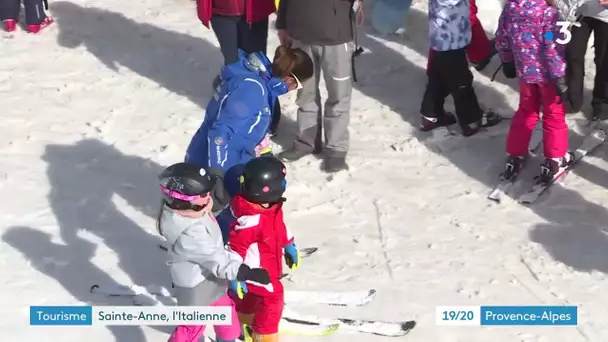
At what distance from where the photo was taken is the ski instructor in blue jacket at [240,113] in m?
4.38

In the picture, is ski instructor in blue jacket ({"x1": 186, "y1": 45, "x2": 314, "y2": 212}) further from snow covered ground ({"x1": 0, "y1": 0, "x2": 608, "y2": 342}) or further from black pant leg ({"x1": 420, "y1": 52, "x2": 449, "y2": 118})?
black pant leg ({"x1": 420, "y1": 52, "x2": 449, "y2": 118})

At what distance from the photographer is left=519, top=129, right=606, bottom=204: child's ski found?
5520 mm

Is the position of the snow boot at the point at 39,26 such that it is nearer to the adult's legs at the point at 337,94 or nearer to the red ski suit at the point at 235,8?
the red ski suit at the point at 235,8

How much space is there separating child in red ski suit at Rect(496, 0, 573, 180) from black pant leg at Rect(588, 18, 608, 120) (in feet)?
2.66

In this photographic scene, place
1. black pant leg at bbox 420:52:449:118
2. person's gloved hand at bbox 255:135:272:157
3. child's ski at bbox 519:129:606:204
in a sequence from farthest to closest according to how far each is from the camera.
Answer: black pant leg at bbox 420:52:449:118 < child's ski at bbox 519:129:606:204 < person's gloved hand at bbox 255:135:272:157

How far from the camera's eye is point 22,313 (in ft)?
14.6

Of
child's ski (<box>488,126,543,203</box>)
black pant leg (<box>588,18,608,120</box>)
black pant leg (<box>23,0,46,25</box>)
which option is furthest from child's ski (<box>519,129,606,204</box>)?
black pant leg (<box>23,0,46,25</box>)

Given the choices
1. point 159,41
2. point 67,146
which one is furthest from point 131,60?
point 67,146

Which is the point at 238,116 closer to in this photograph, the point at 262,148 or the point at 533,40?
the point at 262,148

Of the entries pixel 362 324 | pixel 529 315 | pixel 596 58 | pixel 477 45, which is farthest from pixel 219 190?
pixel 596 58

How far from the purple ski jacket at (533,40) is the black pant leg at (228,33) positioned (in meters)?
1.90

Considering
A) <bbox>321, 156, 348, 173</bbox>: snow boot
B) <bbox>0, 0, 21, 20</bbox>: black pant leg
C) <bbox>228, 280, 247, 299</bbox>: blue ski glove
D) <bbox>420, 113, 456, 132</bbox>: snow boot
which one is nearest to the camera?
<bbox>228, 280, 247, 299</bbox>: blue ski glove

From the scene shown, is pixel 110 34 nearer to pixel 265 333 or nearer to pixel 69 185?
pixel 69 185

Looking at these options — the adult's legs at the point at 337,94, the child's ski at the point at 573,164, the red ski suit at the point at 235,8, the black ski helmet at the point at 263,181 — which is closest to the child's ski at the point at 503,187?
the child's ski at the point at 573,164
